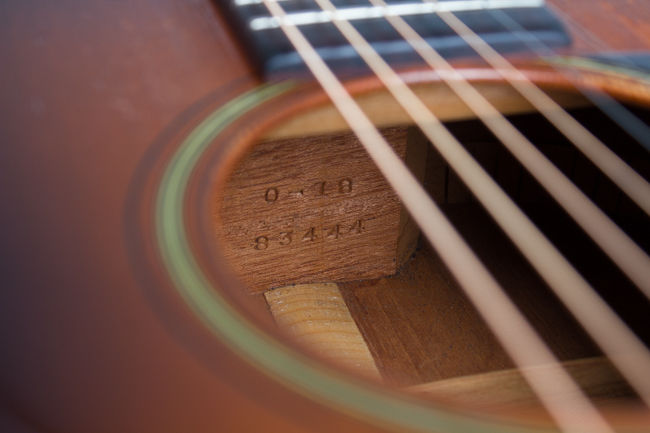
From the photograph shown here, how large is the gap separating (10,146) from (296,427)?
333 millimetres

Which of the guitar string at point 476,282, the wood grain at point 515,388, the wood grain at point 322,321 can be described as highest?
the guitar string at point 476,282

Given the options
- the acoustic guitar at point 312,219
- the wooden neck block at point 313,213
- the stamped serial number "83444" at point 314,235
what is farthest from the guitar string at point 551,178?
the stamped serial number "83444" at point 314,235

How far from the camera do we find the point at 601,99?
1.81 ft

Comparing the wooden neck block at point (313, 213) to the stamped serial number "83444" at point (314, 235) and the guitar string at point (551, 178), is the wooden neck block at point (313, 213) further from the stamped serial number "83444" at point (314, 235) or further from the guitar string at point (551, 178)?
the guitar string at point (551, 178)

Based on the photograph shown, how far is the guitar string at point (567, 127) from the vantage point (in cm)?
53

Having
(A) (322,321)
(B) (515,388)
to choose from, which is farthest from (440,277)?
(B) (515,388)

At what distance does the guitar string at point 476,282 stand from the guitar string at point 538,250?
0.04 meters

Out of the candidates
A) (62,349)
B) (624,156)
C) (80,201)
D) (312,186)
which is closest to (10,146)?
(80,201)

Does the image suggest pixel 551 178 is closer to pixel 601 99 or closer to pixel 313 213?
pixel 601 99

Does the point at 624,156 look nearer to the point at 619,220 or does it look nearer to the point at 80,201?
the point at 619,220

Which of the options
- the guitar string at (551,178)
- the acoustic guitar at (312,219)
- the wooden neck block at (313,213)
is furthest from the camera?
the wooden neck block at (313,213)

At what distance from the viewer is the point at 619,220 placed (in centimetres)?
92

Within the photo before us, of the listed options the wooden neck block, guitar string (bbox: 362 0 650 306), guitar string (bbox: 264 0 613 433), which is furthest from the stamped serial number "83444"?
guitar string (bbox: 362 0 650 306)

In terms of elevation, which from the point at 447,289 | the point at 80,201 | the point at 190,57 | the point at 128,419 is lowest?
the point at 447,289
